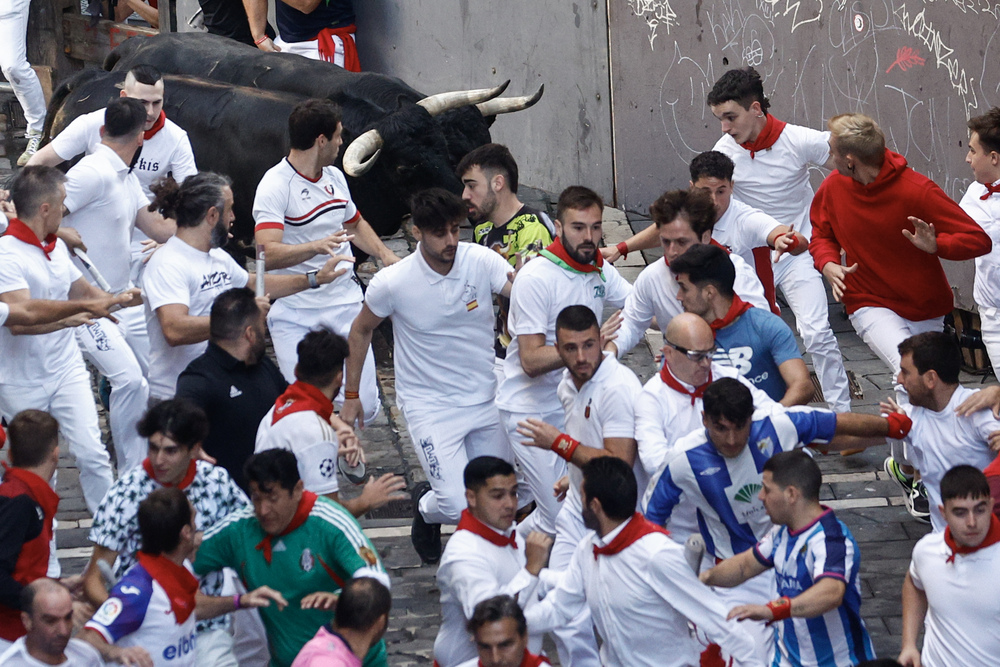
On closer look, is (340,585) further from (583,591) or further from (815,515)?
(815,515)

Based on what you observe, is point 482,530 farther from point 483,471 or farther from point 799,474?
point 799,474

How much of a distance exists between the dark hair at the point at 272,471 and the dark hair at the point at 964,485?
8.23ft

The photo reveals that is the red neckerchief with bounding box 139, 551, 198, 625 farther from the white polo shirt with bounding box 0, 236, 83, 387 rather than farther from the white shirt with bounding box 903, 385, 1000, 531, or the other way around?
the white shirt with bounding box 903, 385, 1000, 531

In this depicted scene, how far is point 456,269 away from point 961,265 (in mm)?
4980

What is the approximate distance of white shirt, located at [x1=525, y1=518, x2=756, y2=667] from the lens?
548cm

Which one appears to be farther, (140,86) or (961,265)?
(961,265)

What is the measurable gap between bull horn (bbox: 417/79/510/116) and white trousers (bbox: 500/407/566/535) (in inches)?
195

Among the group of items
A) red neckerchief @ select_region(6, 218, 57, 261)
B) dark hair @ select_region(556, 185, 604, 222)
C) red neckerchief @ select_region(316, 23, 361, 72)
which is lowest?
red neckerchief @ select_region(316, 23, 361, 72)

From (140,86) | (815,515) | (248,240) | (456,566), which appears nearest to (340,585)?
(456,566)

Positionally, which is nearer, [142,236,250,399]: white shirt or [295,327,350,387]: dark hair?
[295,327,350,387]: dark hair

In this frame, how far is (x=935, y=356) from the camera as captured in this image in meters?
6.76

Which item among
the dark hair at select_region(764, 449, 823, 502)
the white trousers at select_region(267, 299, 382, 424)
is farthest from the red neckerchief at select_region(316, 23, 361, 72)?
the dark hair at select_region(764, 449, 823, 502)

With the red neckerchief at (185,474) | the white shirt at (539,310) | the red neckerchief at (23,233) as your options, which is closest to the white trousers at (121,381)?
the red neckerchief at (23,233)

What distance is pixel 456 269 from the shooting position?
7688 millimetres
